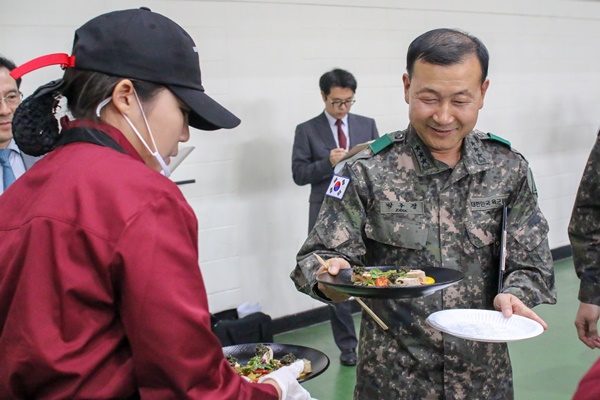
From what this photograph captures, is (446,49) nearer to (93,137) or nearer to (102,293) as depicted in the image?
(93,137)

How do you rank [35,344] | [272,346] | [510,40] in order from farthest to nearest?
1. [510,40]
2. [272,346]
3. [35,344]

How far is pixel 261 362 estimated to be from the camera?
8.09 feet

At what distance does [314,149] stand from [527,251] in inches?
113

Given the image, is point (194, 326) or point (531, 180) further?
point (531, 180)

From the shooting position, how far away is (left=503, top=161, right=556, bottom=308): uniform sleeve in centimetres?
189

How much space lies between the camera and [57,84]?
1.34 meters

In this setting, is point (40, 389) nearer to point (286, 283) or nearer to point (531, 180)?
point (531, 180)

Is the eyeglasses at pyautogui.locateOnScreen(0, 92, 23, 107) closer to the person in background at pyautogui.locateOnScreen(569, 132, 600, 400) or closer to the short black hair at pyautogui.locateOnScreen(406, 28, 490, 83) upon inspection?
the short black hair at pyautogui.locateOnScreen(406, 28, 490, 83)

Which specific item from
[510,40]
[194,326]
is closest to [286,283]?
[510,40]

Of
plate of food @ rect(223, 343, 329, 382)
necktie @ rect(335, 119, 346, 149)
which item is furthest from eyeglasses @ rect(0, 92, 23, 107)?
necktie @ rect(335, 119, 346, 149)

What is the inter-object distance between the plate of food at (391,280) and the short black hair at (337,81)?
9.47 feet

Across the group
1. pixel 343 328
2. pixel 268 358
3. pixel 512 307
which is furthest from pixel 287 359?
pixel 343 328

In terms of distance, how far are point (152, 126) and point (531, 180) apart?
1124mm

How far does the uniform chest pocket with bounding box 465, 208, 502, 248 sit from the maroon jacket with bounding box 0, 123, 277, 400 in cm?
93
